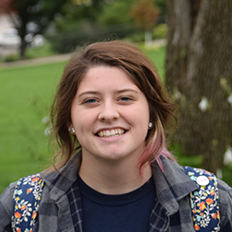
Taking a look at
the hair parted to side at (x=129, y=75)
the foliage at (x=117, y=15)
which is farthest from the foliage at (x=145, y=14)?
the hair parted to side at (x=129, y=75)

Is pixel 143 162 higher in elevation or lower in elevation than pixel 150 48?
higher

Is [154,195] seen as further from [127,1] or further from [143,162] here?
[127,1]

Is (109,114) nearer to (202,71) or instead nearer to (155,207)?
(155,207)

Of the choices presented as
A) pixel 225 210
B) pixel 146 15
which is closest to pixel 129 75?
pixel 225 210

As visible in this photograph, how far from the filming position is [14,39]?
3503 centimetres

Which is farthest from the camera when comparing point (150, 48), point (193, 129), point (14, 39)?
point (14, 39)

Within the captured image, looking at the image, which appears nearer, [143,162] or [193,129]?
[143,162]

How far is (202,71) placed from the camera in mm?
4402

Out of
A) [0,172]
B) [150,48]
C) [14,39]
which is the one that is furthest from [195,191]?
[14,39]

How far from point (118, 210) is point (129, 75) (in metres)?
0.59

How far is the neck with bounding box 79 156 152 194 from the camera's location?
6.19ft

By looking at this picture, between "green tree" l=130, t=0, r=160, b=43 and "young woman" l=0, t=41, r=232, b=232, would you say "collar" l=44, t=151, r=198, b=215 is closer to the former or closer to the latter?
"young woman" l=0, t=41, r=232, b=232

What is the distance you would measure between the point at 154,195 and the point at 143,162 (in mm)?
158

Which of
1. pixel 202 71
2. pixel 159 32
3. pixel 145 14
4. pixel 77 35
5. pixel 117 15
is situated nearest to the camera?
pixel 202 71
